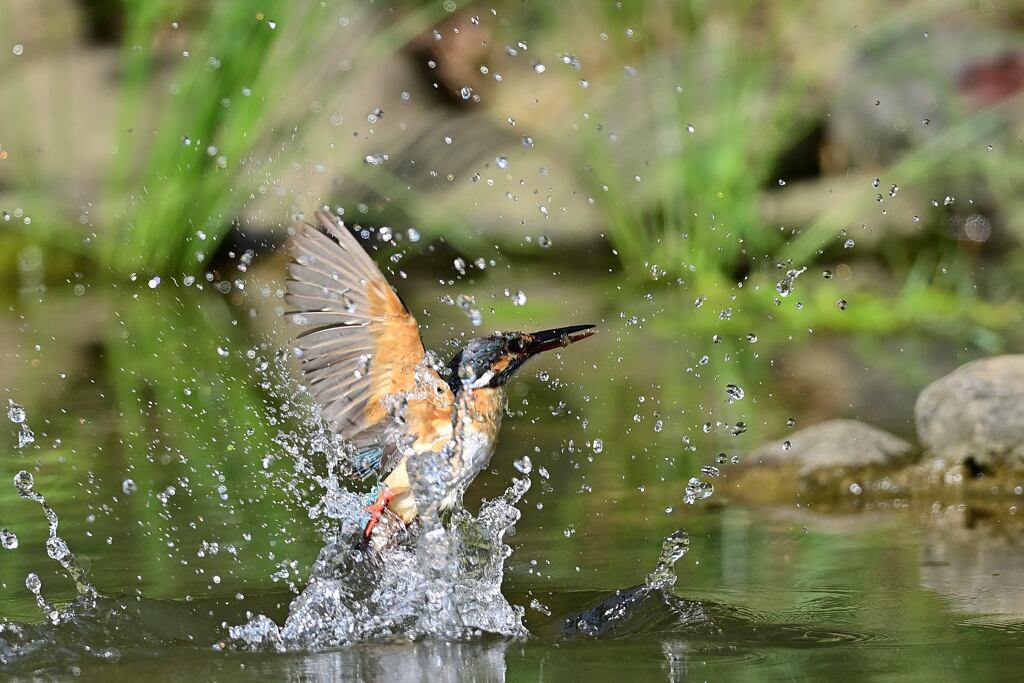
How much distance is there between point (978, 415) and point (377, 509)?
1.96 meters

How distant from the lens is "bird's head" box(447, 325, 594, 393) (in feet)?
12.7

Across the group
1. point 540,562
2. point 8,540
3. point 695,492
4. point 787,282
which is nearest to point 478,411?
point 540,562

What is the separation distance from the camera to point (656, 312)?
8414 mm

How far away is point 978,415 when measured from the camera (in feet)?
16.1

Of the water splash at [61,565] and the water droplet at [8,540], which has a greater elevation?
the water droplet at [8,540]

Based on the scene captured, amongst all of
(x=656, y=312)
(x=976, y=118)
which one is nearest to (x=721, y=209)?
(x=656, y=312)

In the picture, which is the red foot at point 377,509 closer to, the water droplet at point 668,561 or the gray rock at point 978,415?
the water droplet at point 668,561

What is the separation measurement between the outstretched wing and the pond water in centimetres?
35

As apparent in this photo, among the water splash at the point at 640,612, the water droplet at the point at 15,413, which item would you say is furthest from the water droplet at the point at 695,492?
the water droplet at the point at 15,413

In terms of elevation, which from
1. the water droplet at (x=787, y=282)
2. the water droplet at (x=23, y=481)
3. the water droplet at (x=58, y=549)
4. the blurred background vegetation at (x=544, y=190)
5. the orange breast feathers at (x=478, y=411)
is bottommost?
the water droplet at (x=58, y=549)

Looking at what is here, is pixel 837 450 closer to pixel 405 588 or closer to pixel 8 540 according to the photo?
pixel 405 588

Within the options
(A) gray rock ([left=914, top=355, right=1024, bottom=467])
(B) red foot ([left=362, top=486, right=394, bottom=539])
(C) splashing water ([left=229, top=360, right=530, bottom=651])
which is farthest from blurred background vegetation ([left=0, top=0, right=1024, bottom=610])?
(B) red foot ([left=362, top=486, right=394, bottom=539])

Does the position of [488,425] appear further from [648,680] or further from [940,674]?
[940,674]

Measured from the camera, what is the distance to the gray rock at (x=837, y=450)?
4.84 meters
